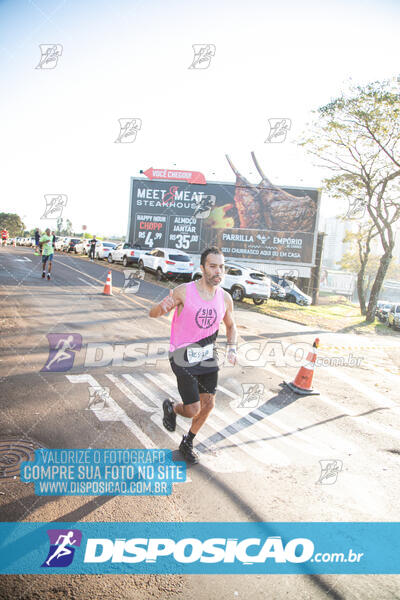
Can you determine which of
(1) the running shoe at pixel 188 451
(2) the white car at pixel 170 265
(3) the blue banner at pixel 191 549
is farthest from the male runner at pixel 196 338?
(2) the white car at pixel 170 265

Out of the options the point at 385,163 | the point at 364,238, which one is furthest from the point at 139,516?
the point at 364,238

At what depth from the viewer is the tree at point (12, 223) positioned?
262 ft

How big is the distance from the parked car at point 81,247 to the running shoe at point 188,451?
3371 centimetres

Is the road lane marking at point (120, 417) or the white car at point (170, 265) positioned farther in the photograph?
the white car at point (170, 265)

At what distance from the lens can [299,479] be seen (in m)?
3.85

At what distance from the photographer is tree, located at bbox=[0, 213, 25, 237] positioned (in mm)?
79812

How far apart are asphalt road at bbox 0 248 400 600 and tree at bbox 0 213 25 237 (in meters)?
80.4

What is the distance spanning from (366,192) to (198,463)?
2265cm

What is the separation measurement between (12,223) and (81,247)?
52724 mm

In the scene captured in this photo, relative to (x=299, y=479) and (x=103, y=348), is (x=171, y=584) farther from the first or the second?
(x=103, y=348)

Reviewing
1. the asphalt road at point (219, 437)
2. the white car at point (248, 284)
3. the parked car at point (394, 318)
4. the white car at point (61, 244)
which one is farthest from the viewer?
the white car at point (61, 244)

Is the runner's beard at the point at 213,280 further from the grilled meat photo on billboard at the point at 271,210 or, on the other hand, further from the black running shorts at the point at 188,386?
the grilled meat photo on billboard at the point at 271,210

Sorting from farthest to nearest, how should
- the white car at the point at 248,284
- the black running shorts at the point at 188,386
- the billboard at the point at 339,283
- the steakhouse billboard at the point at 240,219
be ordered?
the billboard at the point at 339,283 → the steakhouse billboard at the point at 240,219 → the white car at the point at 248,284 → the black running shorts at the point at 188,386

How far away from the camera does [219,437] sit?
457 centimetres
